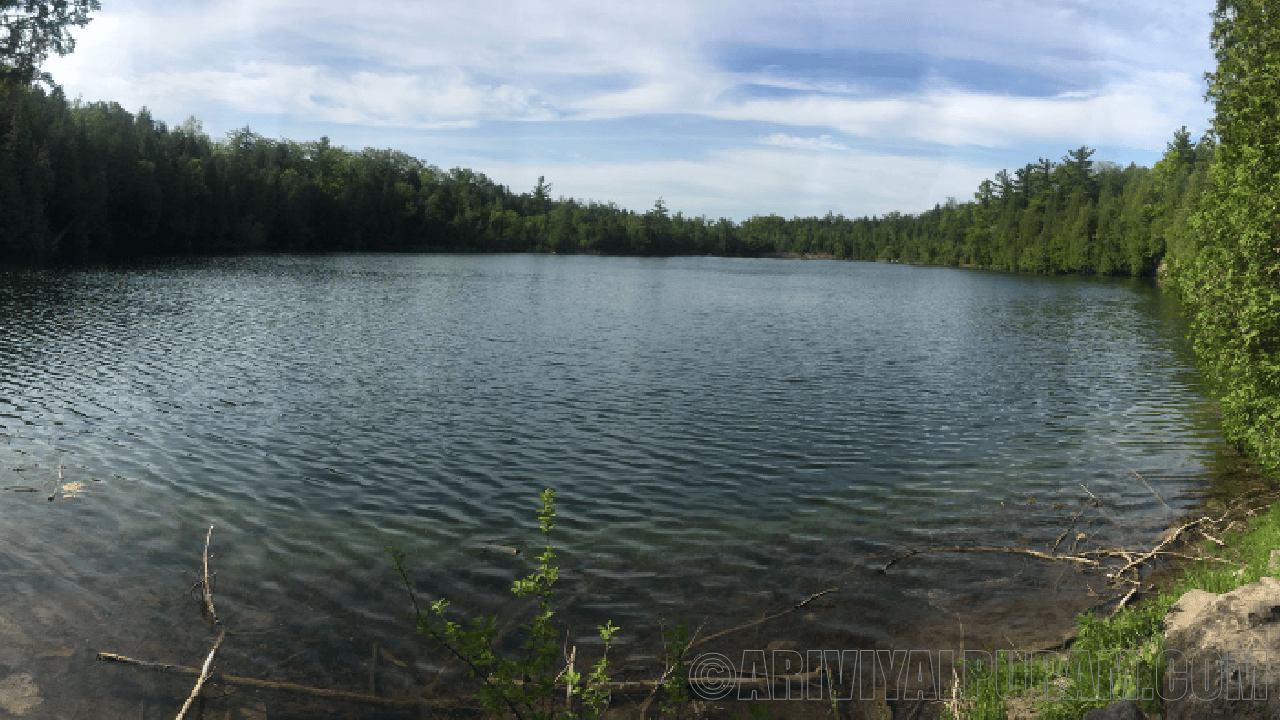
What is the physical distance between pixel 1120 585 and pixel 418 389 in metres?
21.2

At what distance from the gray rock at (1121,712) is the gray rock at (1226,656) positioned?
404 mm

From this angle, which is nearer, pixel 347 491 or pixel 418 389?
pixel 347 491

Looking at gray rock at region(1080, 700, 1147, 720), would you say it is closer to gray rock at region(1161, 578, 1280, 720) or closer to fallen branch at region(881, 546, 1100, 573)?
gray rock at region(1161, 578, 1280, 720)

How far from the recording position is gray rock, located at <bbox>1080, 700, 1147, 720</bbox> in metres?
6.35

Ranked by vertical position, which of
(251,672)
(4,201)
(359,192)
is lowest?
(251,672)

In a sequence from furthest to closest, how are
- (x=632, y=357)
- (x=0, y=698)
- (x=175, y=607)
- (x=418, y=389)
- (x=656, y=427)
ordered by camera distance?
(x=632, y=357) → (x=418, y=389) → (x=656, y=427) → (x=175, y=607) → (x=0, y=698)

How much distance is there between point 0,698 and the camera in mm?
8289

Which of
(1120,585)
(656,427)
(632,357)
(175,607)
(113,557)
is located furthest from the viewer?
(632,357)

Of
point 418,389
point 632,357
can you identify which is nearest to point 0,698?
point 418,389

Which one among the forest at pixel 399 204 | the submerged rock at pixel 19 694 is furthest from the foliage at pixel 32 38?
the submerged rock at pixel 19 694

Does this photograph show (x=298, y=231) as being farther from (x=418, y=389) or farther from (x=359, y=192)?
(x=418, y=389)

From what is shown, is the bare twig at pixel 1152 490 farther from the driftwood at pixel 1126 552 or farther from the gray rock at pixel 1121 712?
the gray rock at pixel 1121 712

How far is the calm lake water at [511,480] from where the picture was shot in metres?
10.4

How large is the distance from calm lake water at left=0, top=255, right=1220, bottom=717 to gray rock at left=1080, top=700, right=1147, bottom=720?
11.7ft
